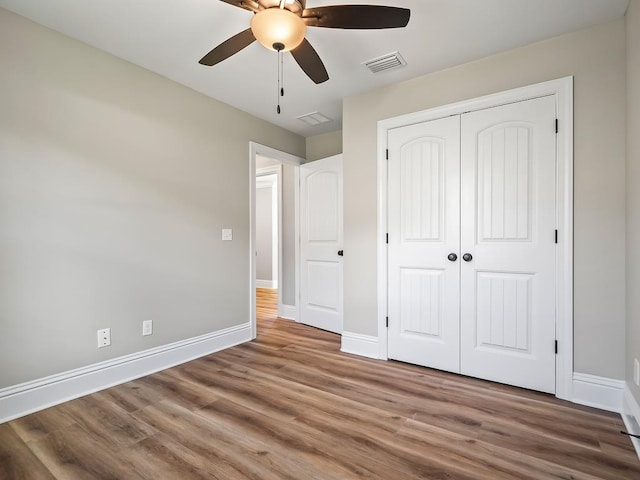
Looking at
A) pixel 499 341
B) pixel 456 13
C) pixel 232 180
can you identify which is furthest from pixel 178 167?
pixel 499 341

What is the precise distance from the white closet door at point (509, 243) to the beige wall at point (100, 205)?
2259 millimetres

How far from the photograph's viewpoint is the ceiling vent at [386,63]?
242 centimetres

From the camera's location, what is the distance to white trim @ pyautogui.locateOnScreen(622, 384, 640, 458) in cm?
169

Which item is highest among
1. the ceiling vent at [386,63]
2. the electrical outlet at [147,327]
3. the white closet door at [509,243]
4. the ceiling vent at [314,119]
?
the ceiling vent at [386,63]

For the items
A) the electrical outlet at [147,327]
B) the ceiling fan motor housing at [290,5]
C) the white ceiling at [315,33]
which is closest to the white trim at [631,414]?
the white ceiling at [315,33]

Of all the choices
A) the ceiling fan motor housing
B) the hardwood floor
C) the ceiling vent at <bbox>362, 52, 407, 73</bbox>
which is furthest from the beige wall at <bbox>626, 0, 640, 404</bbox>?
the ceiling fan motor housing

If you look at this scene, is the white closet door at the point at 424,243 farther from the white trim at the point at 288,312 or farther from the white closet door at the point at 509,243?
the white trim at the point at 288,312

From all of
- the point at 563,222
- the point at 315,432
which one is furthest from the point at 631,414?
the point at 315,432

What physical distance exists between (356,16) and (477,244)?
1792mm

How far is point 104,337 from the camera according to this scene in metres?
2.34

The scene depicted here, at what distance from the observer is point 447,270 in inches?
103

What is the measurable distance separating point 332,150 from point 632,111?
2.86 metres

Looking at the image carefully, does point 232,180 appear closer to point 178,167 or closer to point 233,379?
point 178,167

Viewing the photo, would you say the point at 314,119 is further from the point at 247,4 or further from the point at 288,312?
the point at 288,312
